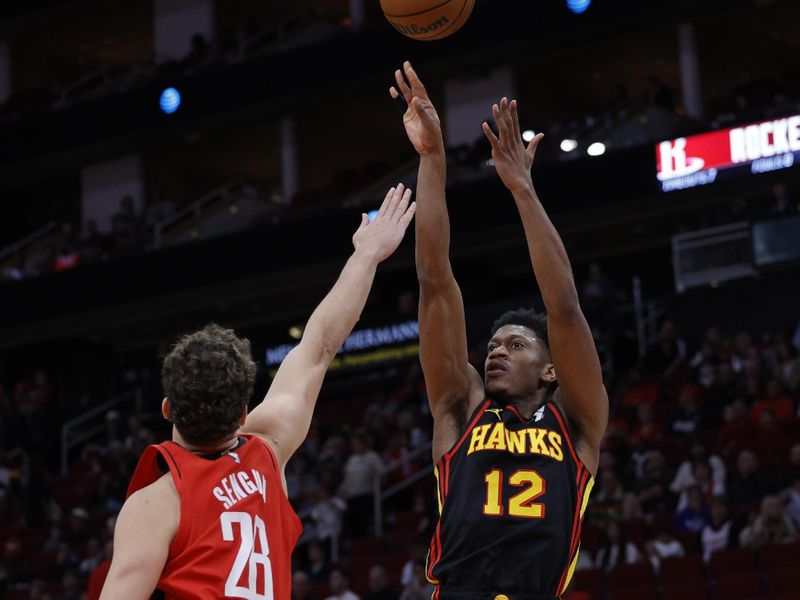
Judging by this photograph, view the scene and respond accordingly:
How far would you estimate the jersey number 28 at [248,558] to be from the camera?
3.43 meters

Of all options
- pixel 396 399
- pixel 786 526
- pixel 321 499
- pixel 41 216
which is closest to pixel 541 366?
pixel 786 526

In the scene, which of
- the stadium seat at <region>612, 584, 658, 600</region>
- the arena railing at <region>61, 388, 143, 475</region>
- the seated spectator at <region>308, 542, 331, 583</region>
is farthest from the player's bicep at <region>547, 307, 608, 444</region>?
the arena railing at <region>61, 388, 143, 475</region>

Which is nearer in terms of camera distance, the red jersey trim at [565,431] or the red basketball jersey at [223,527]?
the red basketball jersey at [223,527]

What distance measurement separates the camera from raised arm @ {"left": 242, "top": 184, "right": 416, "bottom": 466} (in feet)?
12.7

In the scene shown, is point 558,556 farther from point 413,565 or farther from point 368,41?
point 368,41

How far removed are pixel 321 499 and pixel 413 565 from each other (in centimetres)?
355

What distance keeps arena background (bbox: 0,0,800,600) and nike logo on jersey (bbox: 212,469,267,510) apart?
8.66 meters

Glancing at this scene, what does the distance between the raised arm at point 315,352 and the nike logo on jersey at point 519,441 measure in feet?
2.87

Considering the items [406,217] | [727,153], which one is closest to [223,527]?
[406,217]

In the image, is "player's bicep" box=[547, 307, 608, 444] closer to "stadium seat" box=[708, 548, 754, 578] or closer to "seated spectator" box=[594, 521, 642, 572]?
"stadium seat" box=[708, 548, 754, 578]

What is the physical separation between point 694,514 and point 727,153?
9445 mm

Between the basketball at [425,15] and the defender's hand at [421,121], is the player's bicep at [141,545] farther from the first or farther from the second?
the basketball at [425,15]

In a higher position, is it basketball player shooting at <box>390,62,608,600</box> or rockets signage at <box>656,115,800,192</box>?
rockets signage at <box>656,115,800,192</box>

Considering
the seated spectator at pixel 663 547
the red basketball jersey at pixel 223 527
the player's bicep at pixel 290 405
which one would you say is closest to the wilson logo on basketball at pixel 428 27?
the player's bicep at pixel 290 405
